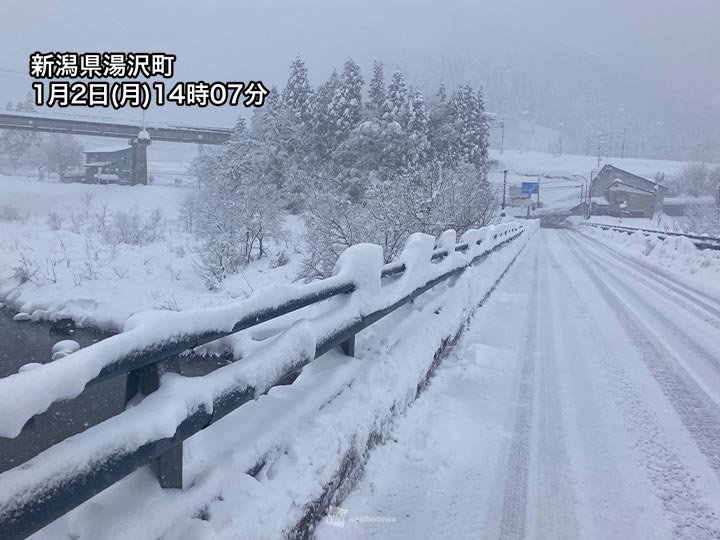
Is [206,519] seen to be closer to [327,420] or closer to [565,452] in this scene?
[327,420]

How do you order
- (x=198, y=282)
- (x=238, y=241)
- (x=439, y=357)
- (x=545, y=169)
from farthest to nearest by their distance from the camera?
(x=545, y=169), (x=238, y=241), (x=198, y=282), (x=439, y=357)

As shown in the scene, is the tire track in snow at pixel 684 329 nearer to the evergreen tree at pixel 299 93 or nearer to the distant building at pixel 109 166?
the evergreen tree at pixel 299 93

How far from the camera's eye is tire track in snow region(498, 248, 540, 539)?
2.81 metres

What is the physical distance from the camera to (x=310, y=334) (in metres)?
3.02

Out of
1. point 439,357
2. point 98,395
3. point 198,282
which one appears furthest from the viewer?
point 198,282

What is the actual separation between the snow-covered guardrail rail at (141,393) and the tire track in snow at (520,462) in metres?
1.43

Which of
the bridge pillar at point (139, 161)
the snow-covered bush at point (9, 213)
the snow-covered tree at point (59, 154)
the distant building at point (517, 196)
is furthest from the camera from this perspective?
the distant building at point (517, 196)

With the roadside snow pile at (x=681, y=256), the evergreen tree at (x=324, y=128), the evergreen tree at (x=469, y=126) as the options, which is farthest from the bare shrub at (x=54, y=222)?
the evergreen tree at (x=469, y=126)

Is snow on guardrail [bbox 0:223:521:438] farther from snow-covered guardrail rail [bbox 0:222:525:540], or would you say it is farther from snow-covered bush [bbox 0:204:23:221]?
snow-covered bush [bbox 0:204:23:221]

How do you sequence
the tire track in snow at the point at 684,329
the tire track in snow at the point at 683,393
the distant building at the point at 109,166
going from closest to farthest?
1. the tire track in snow at the point at 683,393
2. the tire track in snow at the point at 684,329
3. the distant building at the point at 109,166

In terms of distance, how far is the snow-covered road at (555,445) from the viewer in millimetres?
2830

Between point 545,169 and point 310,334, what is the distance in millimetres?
145176

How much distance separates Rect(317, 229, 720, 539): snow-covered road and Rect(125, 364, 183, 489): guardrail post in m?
0.93

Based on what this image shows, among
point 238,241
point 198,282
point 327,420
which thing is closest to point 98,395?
point 327,420
